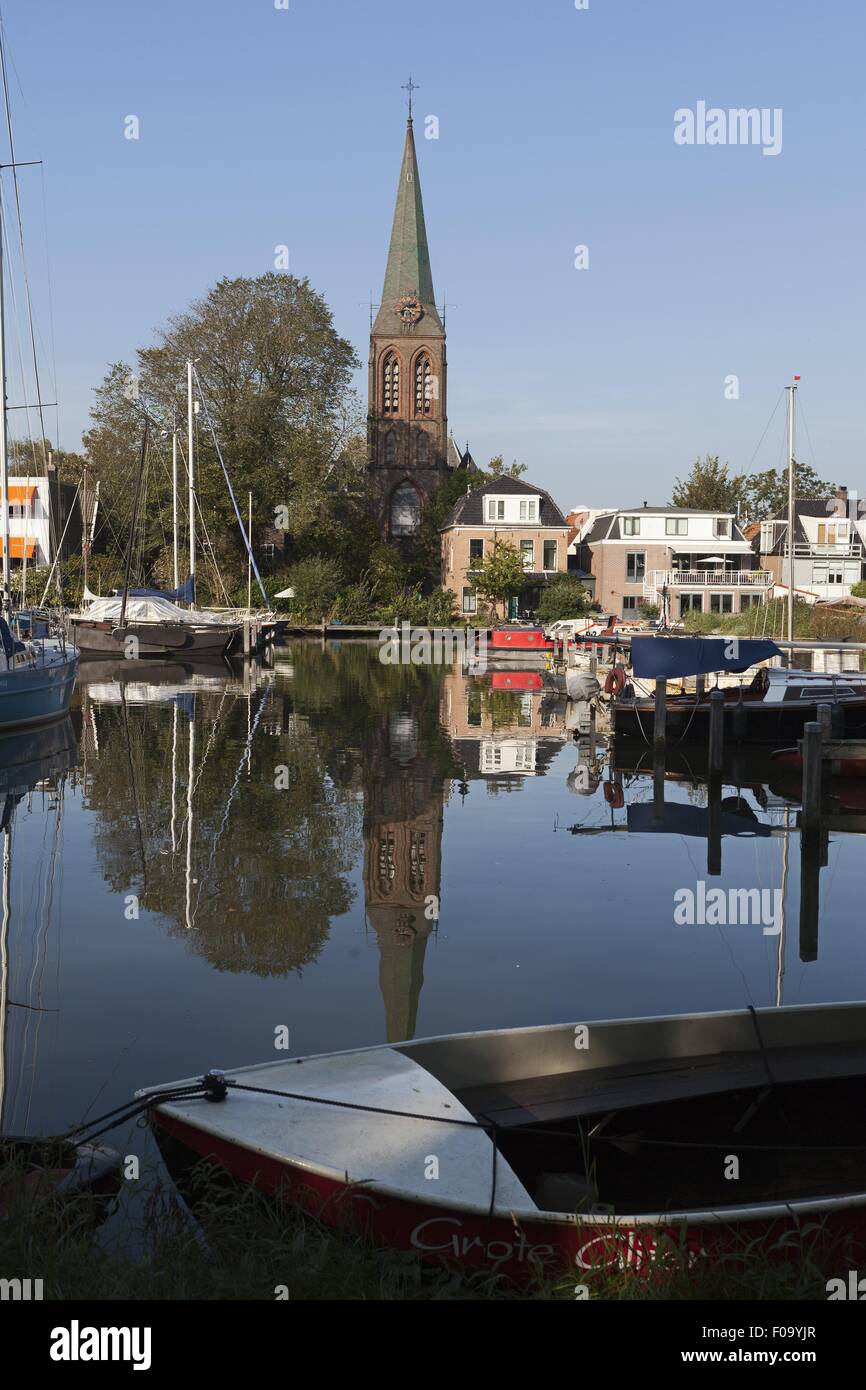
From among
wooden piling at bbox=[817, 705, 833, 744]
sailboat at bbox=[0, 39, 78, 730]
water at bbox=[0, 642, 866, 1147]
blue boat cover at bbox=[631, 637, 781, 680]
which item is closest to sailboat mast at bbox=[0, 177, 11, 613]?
sailboat at bbox=[0, 39, 78, 730]

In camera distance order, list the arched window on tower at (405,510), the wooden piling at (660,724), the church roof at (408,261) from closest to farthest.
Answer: the wooden piling at (660,724) → the arched window on tower at (405,510) → the church roof at (408,261)

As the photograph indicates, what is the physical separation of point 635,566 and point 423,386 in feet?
86.7

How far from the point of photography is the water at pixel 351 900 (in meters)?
10.1

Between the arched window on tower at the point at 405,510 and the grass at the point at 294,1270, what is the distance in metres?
92.0

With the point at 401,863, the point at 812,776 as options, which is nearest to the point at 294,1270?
the point at 401,863

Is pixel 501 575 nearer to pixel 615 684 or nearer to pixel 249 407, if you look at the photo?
pixel 249 407

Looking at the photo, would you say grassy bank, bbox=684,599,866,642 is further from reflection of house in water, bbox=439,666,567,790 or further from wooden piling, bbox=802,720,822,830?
wooden piling, bbox=802,720,822,830

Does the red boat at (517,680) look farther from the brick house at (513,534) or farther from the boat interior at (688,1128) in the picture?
the boat interior at (688,1128)

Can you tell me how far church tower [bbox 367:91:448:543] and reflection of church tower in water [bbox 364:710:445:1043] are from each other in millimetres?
70192

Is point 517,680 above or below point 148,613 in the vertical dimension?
below

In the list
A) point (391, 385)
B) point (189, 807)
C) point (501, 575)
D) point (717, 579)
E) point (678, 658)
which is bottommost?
point (189, 807)

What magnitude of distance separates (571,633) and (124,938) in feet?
155

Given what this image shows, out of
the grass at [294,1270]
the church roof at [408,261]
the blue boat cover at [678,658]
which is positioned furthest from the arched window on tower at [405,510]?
the grass at [294,1270]

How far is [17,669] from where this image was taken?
93.5 ft
